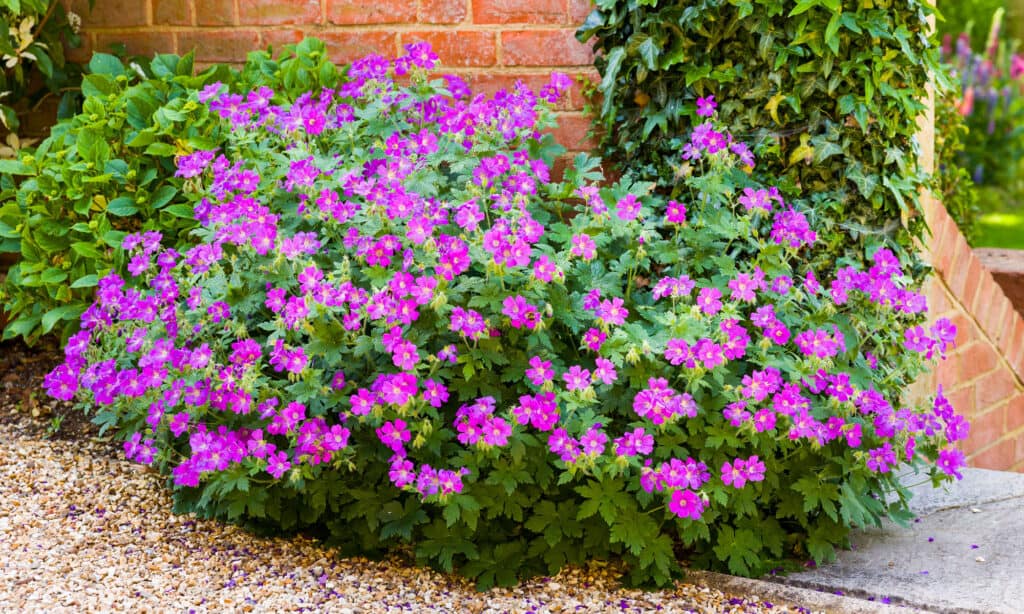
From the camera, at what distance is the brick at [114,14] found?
12.2 feet

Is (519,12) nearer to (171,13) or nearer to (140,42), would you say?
(171,13)

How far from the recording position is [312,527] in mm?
2684

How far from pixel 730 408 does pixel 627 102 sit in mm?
1230

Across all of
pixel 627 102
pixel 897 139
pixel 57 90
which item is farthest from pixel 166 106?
pixel 897 139

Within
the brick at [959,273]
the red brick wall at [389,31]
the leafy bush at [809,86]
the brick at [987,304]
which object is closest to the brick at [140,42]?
the red brick wall at [389,31]

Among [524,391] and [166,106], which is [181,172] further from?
[524,391]

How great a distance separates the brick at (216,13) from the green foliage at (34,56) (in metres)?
0.43

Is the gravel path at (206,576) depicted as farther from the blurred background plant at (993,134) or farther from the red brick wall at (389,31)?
the blurred background plant at (993,134)

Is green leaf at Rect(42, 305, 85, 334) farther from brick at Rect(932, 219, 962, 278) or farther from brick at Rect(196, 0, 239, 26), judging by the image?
brick at Rect(932, 219, 962, 278)

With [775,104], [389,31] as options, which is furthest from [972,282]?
[389,31]

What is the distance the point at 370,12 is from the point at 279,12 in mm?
328

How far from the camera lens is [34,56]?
11.2 feet

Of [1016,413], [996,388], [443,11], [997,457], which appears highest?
[443,11]

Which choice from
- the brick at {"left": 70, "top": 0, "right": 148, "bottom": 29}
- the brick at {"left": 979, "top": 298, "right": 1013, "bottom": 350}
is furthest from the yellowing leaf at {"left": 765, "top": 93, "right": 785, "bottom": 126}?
the brick at {"left": 70, "top": 0, "right": 148, "bottom": 29}
